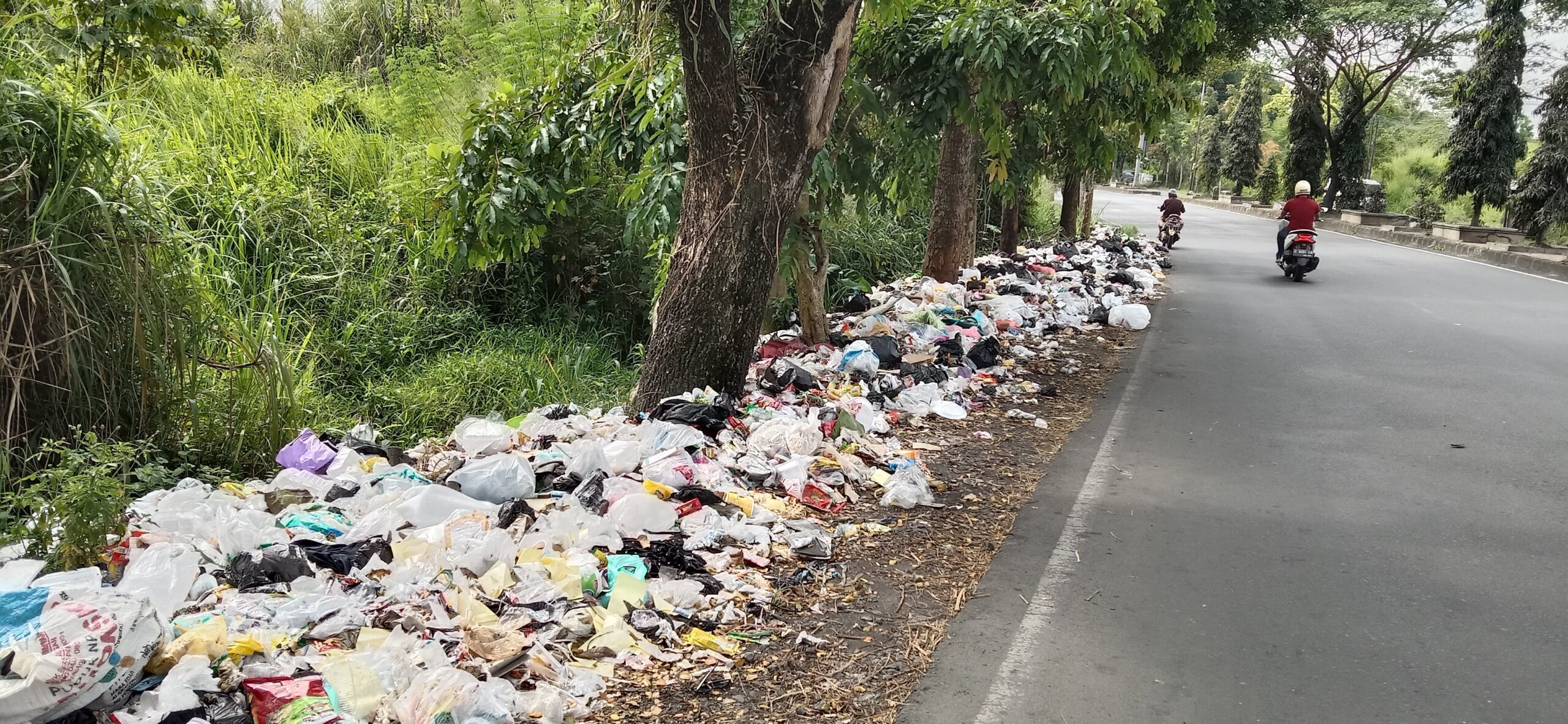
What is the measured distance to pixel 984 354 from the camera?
9.23 metres

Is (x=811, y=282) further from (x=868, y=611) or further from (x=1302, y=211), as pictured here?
(x=1302, y=211)

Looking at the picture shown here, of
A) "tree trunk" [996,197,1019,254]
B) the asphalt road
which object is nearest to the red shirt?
"tree trunk" [996,197,1019,254]

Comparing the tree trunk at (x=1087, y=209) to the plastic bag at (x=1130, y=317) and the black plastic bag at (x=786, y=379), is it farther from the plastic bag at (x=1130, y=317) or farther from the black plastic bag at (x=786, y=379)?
the black plastic bag at (x=786, y=379)

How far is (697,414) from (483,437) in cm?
126

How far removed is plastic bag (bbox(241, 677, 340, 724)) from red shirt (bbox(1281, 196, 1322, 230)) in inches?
634

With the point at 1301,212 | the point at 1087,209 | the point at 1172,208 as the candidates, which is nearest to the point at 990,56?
the point at 1301,212

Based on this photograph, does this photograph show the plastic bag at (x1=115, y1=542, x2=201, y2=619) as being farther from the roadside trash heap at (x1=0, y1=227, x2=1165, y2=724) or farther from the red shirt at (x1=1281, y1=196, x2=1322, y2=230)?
the red shirt at (x1=1281, y1=196, x2=1322, y2=230)

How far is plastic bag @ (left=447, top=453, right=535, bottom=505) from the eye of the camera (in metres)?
5.13

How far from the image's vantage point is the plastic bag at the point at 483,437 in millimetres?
5785

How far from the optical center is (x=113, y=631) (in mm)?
3105

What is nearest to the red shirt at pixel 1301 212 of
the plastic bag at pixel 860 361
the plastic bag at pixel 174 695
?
the plastic bag at pixel 860 361

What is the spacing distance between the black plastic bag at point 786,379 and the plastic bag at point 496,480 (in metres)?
2.68

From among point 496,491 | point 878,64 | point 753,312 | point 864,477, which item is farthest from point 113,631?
point 878,64

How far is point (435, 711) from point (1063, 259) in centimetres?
1390
